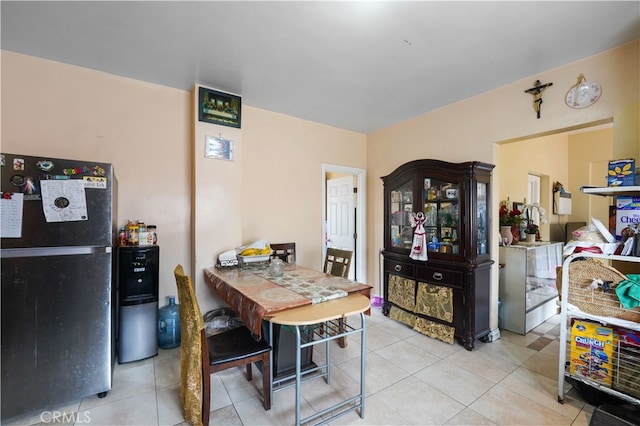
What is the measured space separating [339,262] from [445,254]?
116 centimetres

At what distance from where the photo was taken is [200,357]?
1607 millimetres

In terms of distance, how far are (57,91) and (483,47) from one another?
3.60 metres

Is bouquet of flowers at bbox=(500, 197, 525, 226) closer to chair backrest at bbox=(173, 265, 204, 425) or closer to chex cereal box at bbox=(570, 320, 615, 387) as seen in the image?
chex cereal box at bbox=(570, 320, 615, 387)

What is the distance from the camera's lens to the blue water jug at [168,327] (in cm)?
269

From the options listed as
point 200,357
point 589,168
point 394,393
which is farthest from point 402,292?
point 589,168

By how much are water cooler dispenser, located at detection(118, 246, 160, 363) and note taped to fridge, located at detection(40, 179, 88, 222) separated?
58 cm

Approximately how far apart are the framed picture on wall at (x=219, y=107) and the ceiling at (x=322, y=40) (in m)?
0.11

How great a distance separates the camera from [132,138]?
265cm

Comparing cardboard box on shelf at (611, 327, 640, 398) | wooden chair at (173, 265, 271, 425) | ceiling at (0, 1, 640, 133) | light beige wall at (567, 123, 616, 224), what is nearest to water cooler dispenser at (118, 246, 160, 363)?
wooden chair at (173, 265, 271, 425)

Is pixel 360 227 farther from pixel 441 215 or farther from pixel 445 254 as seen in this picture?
pixel 445 254

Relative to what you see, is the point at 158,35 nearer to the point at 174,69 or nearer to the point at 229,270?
the point at 174,69

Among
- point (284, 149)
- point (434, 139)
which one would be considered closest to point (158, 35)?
point (284, 149)

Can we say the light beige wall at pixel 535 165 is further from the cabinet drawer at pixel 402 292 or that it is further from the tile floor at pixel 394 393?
the tile floor at pixel 394 393

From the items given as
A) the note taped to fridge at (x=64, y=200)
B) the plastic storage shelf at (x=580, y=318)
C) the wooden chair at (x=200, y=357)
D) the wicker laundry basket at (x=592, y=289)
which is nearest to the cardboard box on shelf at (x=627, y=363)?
the plastic storage shelf at (x=580, y=318)
